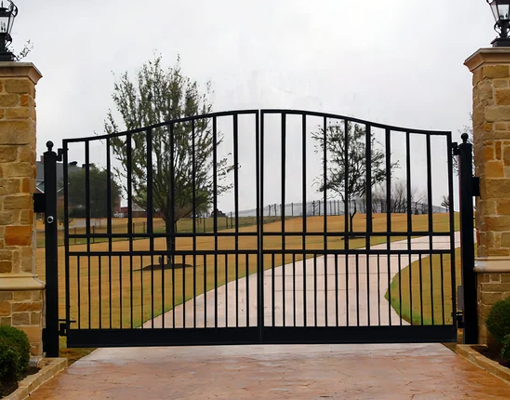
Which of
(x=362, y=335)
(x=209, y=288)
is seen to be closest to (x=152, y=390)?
(x=362, y=335)

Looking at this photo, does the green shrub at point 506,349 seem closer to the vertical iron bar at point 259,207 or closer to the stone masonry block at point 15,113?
the vertical iron bar at point 259,207

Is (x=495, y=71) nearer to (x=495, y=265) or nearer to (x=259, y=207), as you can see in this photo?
(x=495, y=265)

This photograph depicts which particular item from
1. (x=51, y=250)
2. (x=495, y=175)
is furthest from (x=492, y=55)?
(x=51, y=250)

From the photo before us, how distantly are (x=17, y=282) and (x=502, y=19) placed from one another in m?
6.42

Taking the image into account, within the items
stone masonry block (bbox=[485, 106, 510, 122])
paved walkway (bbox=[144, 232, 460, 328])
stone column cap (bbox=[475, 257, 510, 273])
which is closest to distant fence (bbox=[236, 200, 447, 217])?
paved walkway (bbox=[144, 232, 460, 328])

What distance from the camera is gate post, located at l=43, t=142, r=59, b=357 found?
7926 mm

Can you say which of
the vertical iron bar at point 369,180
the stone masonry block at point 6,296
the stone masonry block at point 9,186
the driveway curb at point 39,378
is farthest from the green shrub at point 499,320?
the stone masonry block at point 9,186

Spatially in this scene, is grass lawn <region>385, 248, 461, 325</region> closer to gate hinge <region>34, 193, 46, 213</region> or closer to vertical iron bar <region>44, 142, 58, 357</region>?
vertical iron bar <region>44, 142, 58, 357</region>

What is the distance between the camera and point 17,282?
7801 mm

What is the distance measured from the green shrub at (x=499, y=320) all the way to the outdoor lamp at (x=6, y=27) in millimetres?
6195

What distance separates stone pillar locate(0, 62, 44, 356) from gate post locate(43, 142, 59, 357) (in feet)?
0.54

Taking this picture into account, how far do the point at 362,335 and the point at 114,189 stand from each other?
276 inches

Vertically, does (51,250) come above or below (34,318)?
above

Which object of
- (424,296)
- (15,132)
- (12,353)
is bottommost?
(424,296)
